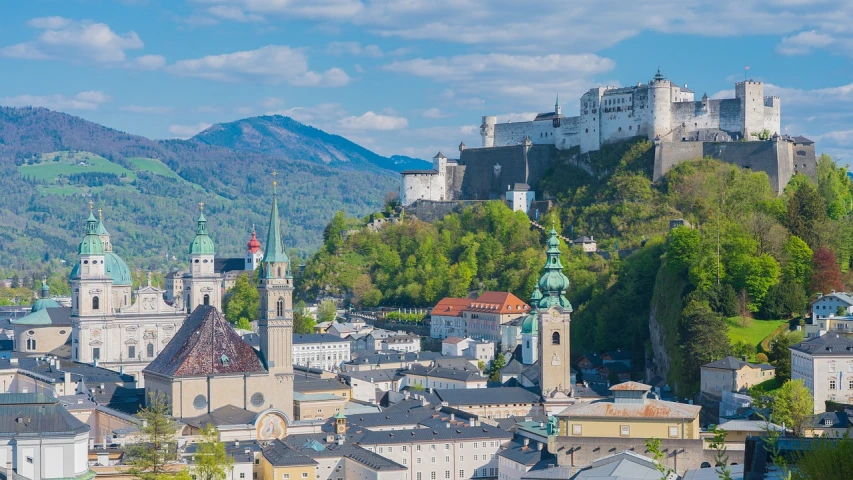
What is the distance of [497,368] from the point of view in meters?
105

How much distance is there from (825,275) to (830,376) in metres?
17.1

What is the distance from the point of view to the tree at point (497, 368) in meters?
103

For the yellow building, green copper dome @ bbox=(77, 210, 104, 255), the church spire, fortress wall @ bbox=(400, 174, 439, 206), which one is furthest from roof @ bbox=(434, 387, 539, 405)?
fortress wall @ bbox=(400, 174, 439, 206)

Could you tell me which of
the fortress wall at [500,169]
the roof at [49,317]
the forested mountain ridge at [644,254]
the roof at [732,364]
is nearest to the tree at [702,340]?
the forested mountain ridge at [644,254]

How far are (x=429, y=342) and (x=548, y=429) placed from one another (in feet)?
185

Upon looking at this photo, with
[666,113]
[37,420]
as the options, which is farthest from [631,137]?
[37,420]

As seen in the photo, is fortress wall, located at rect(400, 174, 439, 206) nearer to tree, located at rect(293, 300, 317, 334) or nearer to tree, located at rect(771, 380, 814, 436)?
tree, located at rect(293, 300, 317, 334)

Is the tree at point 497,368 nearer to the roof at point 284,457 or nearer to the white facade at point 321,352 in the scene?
the white facade at point 321,352

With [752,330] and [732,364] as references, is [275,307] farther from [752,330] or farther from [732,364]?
[752,330]

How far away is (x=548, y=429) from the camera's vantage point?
68.5m

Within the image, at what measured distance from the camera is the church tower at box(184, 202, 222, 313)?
113062 millimetres

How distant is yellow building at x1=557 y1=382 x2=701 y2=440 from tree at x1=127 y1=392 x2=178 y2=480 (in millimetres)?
15890

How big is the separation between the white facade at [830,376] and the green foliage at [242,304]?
7056cm

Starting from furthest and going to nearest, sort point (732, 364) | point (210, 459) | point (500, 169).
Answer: point (500, 169)
point (732, 364)
point (210, 459)
